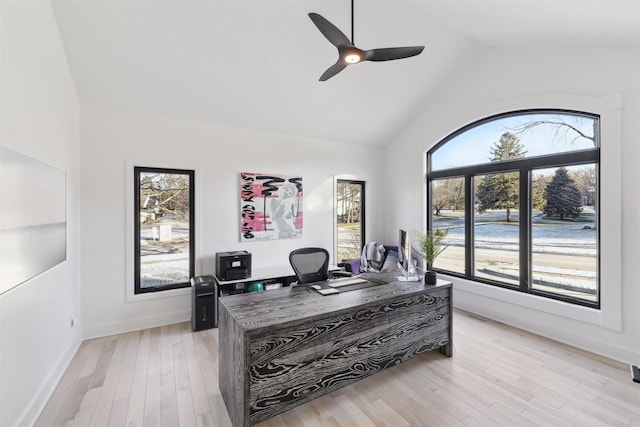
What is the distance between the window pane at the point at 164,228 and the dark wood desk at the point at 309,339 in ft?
6.25

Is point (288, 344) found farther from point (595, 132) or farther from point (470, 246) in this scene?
point (595, 132)

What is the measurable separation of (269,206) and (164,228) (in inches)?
56.8

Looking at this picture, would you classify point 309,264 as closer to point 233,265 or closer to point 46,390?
point 233,265

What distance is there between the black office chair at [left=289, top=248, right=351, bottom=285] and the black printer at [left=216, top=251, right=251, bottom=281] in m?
0.99

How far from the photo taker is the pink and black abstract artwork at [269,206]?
13.3ft

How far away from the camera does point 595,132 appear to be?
118 inches

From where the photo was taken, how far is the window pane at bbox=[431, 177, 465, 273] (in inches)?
169

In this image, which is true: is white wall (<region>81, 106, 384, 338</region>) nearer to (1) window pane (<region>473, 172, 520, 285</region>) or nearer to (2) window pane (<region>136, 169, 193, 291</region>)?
(2) window pane (<region>136, 169, 193, 291</region>)

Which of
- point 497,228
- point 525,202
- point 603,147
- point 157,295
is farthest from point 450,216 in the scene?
point 157,295

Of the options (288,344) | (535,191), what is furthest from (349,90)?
(288,344)

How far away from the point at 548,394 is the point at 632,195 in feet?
6.78

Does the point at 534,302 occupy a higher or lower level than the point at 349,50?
lower

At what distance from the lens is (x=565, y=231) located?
10.6 feet

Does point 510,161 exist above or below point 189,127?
below
